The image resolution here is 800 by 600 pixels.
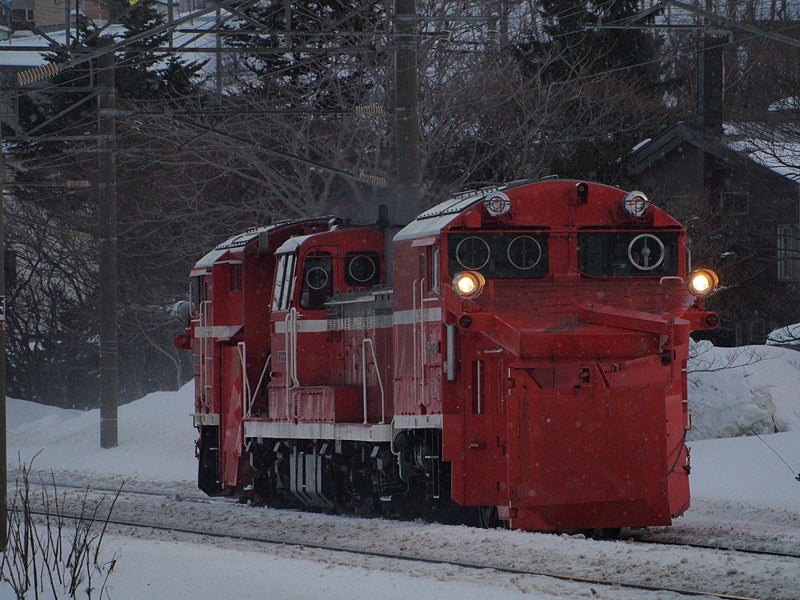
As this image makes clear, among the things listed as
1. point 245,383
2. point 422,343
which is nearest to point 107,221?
point 245,383

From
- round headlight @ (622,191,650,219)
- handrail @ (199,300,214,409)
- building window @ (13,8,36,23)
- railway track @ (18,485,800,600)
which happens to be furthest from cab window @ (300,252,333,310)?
building window @ (13,8,36,23)

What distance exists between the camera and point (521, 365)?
11570 mm

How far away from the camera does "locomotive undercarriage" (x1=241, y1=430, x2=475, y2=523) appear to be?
13.1m

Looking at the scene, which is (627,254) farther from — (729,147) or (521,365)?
(729,147)

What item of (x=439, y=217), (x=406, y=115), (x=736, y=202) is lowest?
(x=439, y=217)

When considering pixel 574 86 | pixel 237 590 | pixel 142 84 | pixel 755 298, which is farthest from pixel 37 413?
pixel 237 590

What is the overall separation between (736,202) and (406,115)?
20209 millimetres

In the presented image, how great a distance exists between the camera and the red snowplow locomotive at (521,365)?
1163 centimetres

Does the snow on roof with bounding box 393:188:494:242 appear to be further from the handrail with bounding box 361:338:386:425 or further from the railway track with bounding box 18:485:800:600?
the railway track with bounding box 18:485:800:600

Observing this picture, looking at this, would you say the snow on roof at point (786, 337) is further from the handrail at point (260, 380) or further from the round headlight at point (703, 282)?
the round headlight at point (703, 282)

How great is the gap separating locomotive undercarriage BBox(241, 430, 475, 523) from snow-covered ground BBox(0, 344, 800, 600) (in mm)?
501

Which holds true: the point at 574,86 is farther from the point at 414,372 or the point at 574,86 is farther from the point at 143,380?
the point at 143,380

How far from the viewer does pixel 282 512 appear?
16.0m

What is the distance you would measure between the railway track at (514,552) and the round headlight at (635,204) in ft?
10.7
